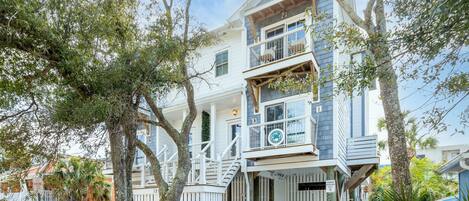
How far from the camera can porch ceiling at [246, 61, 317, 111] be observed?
11992 mm

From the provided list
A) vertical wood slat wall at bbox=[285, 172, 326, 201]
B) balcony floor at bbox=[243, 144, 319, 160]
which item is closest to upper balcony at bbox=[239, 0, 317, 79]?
balcony floor at bbox=[243, 144, 319, 160]

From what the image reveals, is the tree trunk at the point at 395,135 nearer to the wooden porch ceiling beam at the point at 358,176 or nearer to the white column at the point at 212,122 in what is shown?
the wooden porch ceiling beam at the point at 358,176

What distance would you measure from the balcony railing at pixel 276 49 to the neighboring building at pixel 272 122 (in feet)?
0.11

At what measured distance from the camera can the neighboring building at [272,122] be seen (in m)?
11.9

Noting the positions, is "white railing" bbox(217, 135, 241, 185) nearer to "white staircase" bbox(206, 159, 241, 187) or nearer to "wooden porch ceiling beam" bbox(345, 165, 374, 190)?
"white staircase" bbox(206, 159, 241, 187)

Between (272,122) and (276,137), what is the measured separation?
0.50 m

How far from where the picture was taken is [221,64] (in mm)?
15867

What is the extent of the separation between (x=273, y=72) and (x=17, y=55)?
7.82 m

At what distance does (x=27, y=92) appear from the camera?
726 cm

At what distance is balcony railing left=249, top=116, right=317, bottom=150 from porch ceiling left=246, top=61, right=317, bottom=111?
124cm

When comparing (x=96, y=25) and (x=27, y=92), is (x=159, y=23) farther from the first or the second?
(x=27, y=92)

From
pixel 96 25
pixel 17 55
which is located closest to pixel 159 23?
pixel 96 25

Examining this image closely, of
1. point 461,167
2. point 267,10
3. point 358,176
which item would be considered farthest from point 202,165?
point 461,167

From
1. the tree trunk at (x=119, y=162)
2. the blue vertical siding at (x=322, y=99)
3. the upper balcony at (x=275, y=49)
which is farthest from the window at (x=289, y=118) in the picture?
the tree trunk at (x=119, y=162)
